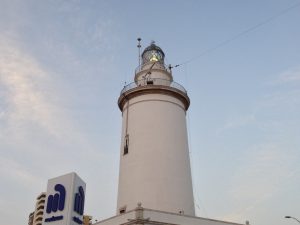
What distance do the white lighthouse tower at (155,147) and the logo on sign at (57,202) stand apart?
9.99 meters

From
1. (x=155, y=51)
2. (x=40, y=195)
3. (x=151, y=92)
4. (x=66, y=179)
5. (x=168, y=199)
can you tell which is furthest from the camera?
(x=40, y=195)

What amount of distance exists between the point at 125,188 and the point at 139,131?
5.01 m

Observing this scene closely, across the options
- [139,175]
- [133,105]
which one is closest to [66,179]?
[139,175]

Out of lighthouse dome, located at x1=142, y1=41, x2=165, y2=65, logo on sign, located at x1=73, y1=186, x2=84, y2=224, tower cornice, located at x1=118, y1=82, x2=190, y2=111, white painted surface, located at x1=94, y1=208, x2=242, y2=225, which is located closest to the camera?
logo on sign, located at x1=73, y1=186, x2=84, y2=224

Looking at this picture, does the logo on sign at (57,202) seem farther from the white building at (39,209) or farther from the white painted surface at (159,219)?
the white building at (39,209)

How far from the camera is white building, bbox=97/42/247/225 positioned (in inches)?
1071

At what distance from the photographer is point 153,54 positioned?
37.4m

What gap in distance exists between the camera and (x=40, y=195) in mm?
137250

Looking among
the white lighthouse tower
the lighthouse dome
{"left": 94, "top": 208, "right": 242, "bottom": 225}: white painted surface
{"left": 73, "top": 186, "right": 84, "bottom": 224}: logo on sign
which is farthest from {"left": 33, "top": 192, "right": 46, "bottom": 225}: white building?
{"left": 73, "top": 186, "right": 84, "bottom": 224}: logo on sign

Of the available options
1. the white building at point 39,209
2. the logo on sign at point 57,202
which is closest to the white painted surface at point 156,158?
the logo on sign at point 57,202

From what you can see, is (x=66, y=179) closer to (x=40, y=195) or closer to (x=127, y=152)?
(x=127, y=152)

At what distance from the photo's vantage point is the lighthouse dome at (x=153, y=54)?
37125 millimetres

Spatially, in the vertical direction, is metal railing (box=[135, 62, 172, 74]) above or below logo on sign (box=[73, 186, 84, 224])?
above

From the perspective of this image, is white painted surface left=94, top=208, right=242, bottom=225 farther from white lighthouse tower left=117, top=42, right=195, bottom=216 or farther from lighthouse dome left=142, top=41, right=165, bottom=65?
lighthouse dome left=142, top=41, right=165, bottom=65
